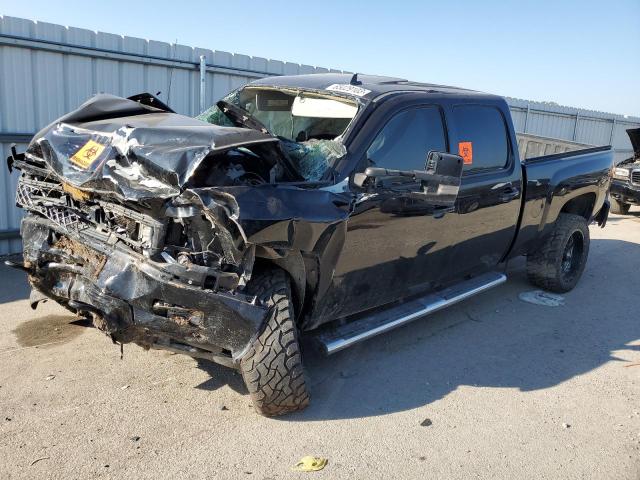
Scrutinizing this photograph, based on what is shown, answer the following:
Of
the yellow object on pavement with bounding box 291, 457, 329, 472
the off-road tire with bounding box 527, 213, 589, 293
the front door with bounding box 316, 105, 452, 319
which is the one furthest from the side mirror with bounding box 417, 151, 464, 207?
the off-road tire with bounding box 527, 213, 589, 293

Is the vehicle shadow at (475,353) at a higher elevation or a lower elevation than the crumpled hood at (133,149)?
lower

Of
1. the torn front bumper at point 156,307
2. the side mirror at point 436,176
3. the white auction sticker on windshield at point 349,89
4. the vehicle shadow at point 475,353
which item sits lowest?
the vehicle shadow at point 475,353

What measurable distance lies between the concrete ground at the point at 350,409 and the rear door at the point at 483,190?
711 mm

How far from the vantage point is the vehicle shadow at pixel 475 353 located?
3.69m

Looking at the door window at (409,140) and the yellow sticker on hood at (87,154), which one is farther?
the door window at (409,140)

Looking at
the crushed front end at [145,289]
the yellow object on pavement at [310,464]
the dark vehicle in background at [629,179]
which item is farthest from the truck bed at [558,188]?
the dark vehicle in background at [629,179]

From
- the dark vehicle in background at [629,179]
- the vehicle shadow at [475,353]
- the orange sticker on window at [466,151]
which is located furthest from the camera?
the dark vehicle in background at [629,179]

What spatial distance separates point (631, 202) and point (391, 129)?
9.65m

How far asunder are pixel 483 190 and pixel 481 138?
47cm

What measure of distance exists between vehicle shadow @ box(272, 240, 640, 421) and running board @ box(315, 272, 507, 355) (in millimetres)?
325

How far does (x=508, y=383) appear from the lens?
3.98 meters

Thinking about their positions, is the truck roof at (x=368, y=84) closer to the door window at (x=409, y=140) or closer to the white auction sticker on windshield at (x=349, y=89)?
the white auction sticker on windshield at (x=349, y=89)

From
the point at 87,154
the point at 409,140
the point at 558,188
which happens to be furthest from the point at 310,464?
the point at 558,188

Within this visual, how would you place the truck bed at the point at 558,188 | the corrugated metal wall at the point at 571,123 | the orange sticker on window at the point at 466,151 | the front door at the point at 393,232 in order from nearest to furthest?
1. the front door at the point at 393,232
2. the orange sticker on window at the point at 466,151
3. the truck bed at the point at 558,188
4. the corrugated metal wall at the point at 571,123
